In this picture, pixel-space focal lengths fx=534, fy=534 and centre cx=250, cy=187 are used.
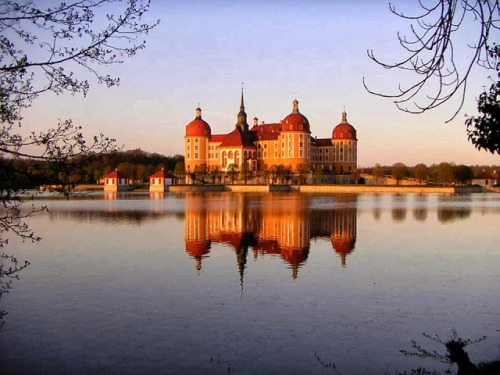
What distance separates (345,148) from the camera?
74.1 meters

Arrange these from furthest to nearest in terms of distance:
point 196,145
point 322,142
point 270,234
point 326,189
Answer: point 322,142, point 196,145, point 326,189, point 270,234

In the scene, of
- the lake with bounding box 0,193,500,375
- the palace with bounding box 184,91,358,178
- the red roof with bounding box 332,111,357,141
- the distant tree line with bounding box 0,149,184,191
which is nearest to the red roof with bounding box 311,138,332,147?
the palace with bounding box 184,91,358,178

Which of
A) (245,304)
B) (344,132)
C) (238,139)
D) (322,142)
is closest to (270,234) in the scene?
(245,304)

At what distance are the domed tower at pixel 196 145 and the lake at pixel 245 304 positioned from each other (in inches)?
2377

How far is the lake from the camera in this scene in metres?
5.76

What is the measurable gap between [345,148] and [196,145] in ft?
68.5

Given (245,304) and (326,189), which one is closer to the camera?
(245,304)

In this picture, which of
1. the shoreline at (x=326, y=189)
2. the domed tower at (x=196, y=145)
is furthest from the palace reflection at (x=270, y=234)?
the domed tower at (x=196, y=145)

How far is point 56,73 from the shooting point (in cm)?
435

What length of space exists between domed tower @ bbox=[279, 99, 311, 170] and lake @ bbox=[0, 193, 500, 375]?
5420 centimetres

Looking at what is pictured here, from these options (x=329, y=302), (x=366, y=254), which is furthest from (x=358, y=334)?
(x=366, y=254)

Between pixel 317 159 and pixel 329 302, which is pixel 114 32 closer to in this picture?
pixel 329 302

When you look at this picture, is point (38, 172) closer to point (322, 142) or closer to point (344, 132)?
point (344, 132)

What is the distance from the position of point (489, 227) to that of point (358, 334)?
14.0 metres
